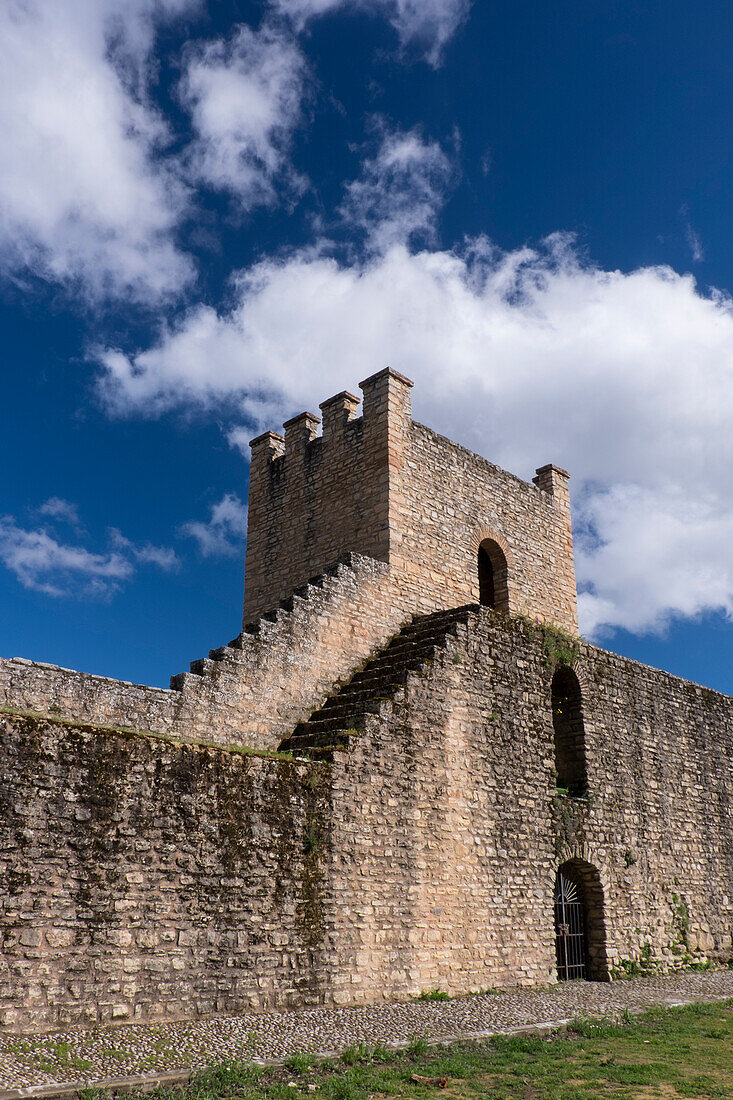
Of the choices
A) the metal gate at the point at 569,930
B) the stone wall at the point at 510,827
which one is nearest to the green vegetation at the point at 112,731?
the stone wall at the point at 510,827

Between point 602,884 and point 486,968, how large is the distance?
10.5 ft

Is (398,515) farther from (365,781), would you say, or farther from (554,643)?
(365,781)

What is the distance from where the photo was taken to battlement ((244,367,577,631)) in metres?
14.6

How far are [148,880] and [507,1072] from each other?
134 inches

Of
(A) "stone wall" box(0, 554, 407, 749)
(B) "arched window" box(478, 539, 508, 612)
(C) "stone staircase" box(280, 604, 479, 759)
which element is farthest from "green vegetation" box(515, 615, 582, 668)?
(B) "arched window" box(478, 539, 508, 612)

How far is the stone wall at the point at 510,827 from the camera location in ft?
31.2

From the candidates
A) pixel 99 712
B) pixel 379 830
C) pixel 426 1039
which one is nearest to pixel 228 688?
pixel 99 712

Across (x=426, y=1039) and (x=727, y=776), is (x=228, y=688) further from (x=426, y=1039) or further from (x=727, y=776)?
(x=727, y=776)

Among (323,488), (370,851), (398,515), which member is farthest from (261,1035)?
(323,488)

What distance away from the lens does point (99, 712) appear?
354 inches

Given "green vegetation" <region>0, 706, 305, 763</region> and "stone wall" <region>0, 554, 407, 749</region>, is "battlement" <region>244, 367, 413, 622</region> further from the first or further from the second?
"green vegetation" <region>0, 706, 305, 763</region>

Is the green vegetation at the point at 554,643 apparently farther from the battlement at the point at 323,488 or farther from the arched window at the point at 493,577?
the battlement at the point at 323,488

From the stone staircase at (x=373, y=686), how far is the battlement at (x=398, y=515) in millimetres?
1057

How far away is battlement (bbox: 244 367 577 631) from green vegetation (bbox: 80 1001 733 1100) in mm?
7566
